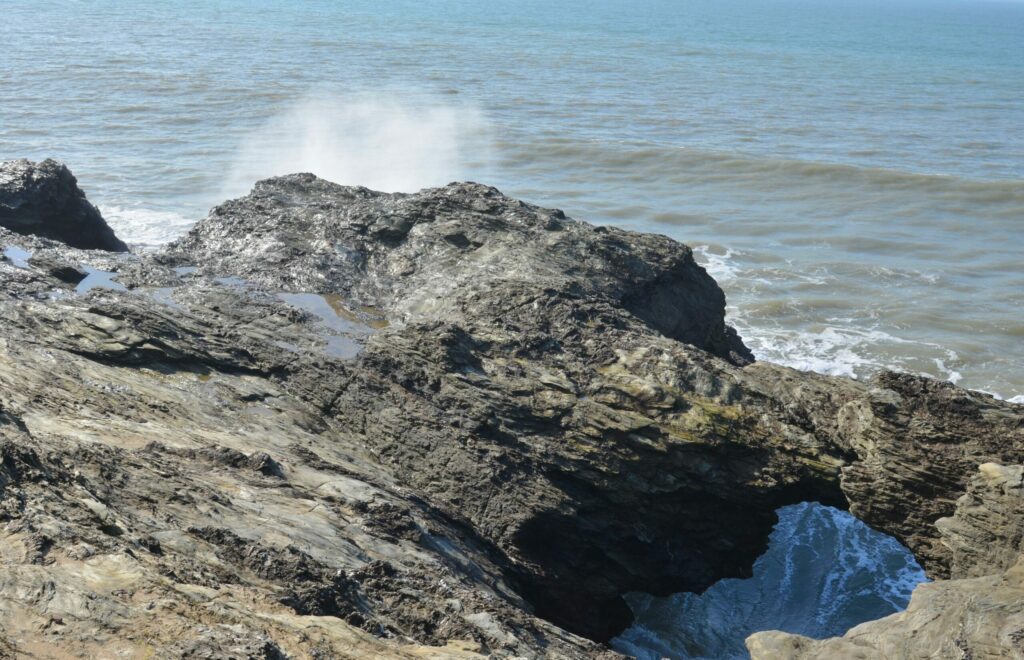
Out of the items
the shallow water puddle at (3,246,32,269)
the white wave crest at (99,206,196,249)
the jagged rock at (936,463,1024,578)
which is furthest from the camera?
the white wave crest at (99,206,196,249)

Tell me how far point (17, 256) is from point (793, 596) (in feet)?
31.2

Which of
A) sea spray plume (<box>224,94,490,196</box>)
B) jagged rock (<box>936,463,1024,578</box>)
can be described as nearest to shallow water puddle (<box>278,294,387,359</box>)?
jagged rock (<box>936,463,1024,578</box>)

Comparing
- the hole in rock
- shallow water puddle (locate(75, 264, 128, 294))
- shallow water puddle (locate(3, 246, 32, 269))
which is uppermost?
shallow water puddle (locate(3, 246, 32, 269))

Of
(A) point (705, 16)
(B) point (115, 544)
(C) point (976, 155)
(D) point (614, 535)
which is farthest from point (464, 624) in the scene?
(A) point (705, 16)

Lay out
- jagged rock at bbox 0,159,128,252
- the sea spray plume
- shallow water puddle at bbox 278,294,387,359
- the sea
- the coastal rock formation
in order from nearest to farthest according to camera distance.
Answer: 1. the coastal rock formation
2. shallow water puddle at bbox 278,294,387,359
3. jagged rock at bbox 0,159,128,252
4. the sea
5. the sea spray plume

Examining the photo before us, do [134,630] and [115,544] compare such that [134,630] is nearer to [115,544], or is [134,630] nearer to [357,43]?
[115,544]

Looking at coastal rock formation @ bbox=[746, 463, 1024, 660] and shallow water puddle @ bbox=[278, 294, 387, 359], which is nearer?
Result: coastal rock formation @ bbox=[746, 463, 1024, 660]

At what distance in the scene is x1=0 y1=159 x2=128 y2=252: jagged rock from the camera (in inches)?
568

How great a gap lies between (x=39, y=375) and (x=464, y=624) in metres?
4.42

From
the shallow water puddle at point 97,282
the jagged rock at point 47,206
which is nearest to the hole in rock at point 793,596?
the shallow water puddle at point 97,282

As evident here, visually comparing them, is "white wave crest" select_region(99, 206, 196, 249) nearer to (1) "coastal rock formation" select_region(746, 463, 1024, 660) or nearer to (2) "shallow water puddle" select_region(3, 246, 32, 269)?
(2) "shallow water puddle" select_region(3, 246, 32, 269)

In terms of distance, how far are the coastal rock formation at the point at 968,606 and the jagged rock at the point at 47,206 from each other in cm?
1157

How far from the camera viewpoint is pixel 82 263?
1254cm

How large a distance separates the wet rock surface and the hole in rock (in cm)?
35
